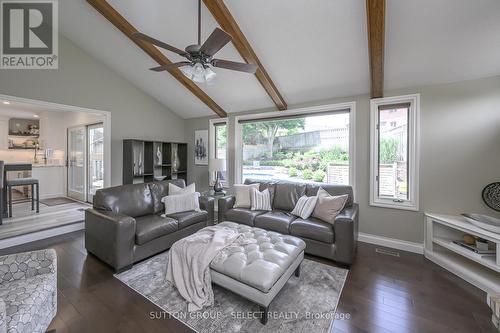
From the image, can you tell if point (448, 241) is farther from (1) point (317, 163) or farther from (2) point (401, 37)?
(2) point (401, 37)

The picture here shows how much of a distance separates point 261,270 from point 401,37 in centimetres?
297

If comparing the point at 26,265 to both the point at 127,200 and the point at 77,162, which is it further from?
the point at 77,162

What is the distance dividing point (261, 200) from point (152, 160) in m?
2.84

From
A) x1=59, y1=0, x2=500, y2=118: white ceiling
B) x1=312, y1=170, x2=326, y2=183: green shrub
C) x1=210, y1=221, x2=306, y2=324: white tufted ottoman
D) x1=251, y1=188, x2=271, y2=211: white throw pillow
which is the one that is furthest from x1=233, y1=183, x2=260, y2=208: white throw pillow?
x1=59, y1=0, x2=500, y2=118: white ceiling

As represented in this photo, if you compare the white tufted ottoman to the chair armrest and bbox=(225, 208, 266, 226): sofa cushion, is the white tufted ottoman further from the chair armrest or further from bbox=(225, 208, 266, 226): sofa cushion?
the chair armrest

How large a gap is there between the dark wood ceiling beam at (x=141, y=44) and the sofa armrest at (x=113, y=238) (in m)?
2.10

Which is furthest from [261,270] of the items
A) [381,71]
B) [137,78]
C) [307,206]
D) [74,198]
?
[74,198]

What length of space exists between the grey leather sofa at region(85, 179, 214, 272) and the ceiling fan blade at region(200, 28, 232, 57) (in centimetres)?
205

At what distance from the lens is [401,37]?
2.44 m

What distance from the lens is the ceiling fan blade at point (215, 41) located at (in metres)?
1.73

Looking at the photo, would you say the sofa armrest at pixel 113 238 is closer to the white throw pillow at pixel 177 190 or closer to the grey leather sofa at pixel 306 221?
the white throw pillow at pixel 177 190

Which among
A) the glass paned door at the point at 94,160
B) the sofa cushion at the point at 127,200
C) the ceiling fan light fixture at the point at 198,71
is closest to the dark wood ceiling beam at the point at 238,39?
the ceiling fan light fixture at the point at 198,71

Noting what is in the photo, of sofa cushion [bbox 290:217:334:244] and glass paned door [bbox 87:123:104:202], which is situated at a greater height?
glass paned door [bbox 87:123:104:202]

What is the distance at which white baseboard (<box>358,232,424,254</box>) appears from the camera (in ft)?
9.93
